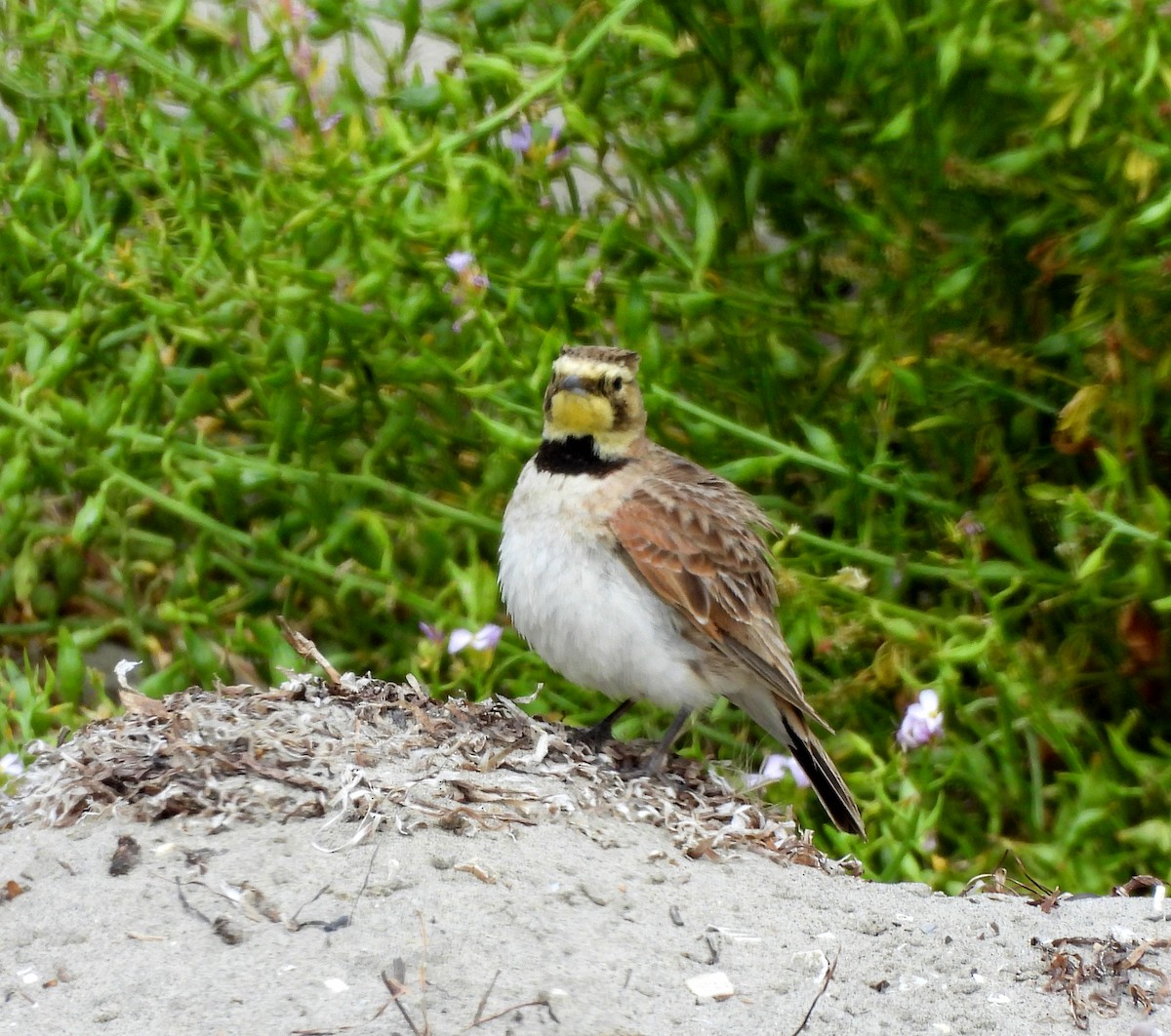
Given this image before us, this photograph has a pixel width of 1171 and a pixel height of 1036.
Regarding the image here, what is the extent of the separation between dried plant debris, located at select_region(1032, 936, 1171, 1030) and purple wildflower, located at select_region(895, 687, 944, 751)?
0.92m

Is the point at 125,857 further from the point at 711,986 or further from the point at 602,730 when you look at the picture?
the point at 602,730

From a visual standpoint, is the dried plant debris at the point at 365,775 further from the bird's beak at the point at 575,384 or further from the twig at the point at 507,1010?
the bird's beak at the point at 575,384

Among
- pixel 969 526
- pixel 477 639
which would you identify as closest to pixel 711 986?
pixel 477 639

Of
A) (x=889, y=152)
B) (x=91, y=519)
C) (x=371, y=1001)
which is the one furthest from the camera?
(x=889, y=152)

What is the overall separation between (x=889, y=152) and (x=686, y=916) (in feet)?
9.28

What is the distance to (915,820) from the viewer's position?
179 inches

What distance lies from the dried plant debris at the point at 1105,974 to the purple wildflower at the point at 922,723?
0.92 metres

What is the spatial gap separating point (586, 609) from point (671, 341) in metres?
1.79

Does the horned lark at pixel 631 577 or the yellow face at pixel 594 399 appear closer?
the horned lark at pixel 631 577

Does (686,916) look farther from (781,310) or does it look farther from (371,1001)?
(781,310)

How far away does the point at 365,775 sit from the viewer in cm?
411

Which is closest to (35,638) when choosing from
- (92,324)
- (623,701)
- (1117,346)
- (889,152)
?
(92,324)

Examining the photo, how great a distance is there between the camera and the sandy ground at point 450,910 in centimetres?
336

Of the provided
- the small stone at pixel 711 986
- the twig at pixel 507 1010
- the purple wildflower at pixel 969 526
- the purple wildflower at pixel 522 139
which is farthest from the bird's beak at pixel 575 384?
the twig at pixel 507 1010
